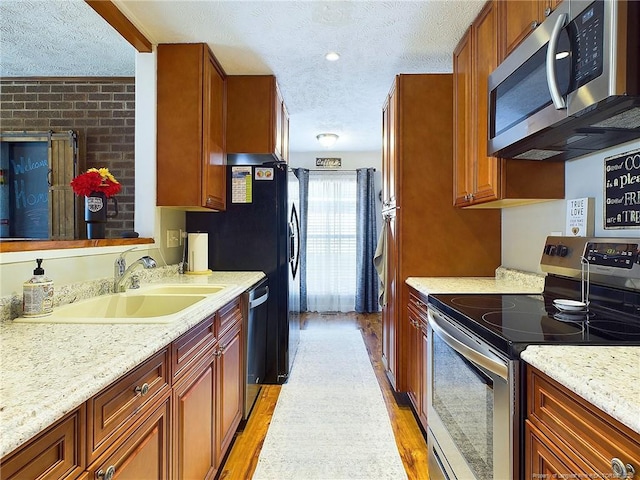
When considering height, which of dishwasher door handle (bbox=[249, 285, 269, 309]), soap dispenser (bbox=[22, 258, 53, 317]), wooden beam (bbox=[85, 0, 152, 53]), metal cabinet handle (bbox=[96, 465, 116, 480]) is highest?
wooden beam (bbox=[85, 0, 152, 53])

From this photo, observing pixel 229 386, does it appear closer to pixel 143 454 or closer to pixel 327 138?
pixel 143 454

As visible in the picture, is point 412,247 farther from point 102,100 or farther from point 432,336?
point 102,100

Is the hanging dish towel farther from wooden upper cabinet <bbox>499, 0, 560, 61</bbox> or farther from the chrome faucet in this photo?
the chrome faucet

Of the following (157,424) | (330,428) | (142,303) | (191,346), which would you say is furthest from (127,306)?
(330,428)

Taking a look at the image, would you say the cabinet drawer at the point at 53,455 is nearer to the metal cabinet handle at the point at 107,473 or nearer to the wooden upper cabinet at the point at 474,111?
the metal cabinet handle at the point at 107,473

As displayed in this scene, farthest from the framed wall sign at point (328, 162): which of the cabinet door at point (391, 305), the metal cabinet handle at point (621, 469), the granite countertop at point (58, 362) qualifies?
the metal cabinet handle at point (621, 469)

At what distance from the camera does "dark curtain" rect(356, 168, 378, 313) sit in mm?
5344

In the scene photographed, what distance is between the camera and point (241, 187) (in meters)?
2.85

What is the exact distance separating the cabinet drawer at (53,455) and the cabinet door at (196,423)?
18.9 inches

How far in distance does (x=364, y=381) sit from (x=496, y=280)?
128 centimetres

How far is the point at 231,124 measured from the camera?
2758 millimetres

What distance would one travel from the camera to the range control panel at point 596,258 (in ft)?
4.29

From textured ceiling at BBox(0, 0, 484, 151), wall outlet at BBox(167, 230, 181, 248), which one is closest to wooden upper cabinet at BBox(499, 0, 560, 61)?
textured ceiling at BBox(0, 0, 484, 151)

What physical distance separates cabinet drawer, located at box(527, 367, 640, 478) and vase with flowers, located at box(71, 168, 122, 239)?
6.62 feet
